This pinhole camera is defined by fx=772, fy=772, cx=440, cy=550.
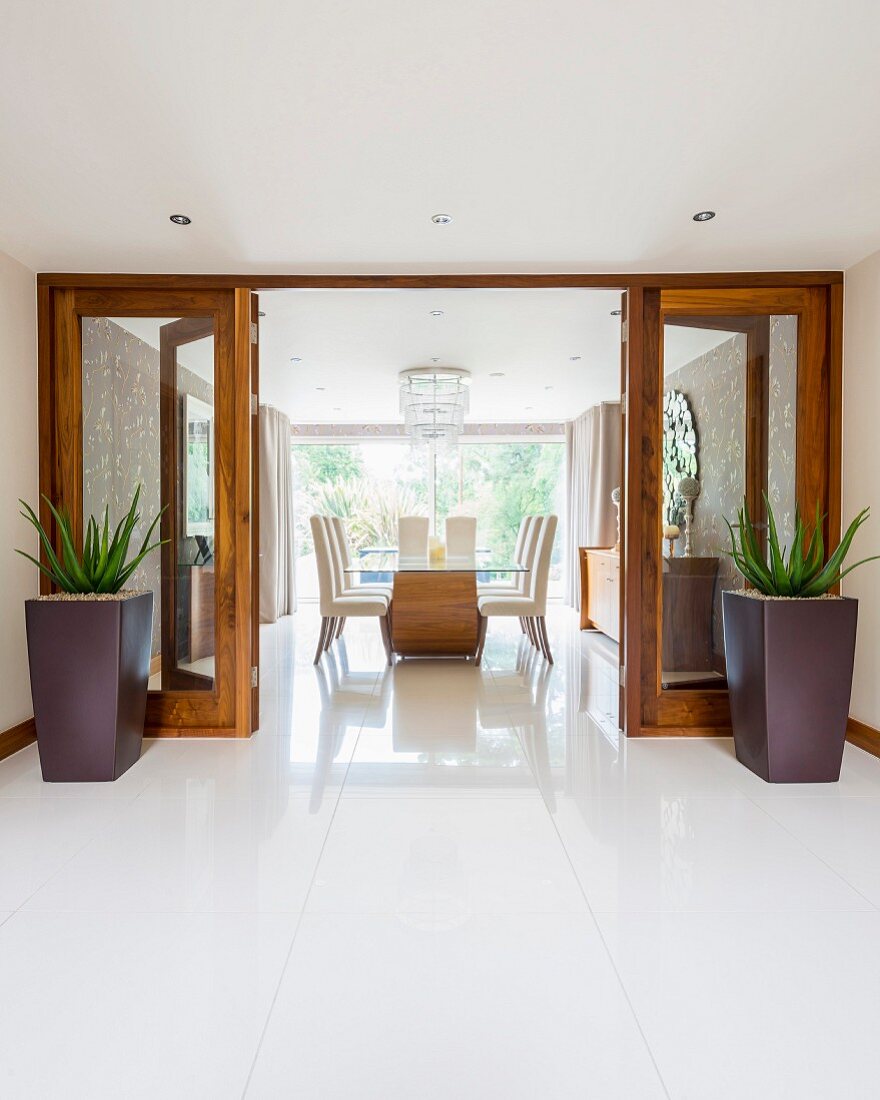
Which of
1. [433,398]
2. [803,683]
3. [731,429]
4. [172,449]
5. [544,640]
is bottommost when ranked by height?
[544,640]

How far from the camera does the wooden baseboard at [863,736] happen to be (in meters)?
3.56

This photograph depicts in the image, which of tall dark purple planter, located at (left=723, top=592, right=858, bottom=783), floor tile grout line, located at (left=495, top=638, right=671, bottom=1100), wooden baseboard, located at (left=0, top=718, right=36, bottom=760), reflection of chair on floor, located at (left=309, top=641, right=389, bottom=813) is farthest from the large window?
floor tile grout line, located at (left=495, top=638, right=671, bottom=1100)

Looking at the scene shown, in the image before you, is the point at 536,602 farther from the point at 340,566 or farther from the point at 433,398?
the point at 433,398

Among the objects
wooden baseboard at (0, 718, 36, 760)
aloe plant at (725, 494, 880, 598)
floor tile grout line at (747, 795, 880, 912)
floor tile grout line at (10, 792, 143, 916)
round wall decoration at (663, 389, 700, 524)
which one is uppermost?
round wall decoration at (663, 389, 700, 524)

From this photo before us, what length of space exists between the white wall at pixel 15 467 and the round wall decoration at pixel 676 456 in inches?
124

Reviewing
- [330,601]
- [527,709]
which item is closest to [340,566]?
[330,601]

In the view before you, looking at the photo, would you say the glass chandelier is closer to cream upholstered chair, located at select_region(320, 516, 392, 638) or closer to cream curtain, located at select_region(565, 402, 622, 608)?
cream upholstered chair, located at select_region(320, 516, 392, 638)

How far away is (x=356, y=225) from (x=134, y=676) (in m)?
2.13

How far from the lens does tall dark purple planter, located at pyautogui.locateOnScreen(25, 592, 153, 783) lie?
10.3ft

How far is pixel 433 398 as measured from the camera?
21.1 ft

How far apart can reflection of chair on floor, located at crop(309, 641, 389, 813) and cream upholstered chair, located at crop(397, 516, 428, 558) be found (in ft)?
6.35

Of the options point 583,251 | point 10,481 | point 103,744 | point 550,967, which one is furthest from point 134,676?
point 583,251

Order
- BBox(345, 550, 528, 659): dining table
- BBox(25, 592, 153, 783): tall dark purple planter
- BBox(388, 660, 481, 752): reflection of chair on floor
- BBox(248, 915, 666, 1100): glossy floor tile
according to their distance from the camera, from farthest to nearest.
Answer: BBox(345, 550, 528, 659): dining table < BBox(388, 660, 481, 752): reflection of chair on floor < BBox(25, 592, 153, 783): tall dark purple planter < BBox(248, 915, 666, 1100): glossy floor tile

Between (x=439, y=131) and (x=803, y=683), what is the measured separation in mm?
2496
